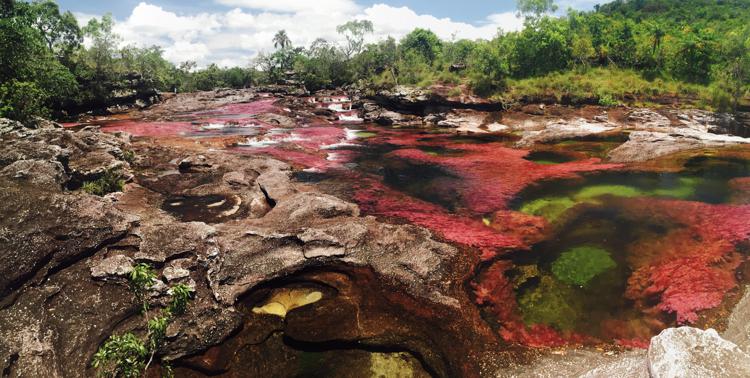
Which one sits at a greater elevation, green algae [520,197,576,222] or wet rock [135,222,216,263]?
wet rock [135,222,216,263]

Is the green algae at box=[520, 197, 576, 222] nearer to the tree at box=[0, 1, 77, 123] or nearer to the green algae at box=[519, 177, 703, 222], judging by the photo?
the green algae at box=[519, 177, 703, 222]

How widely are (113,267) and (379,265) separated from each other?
30.1ft

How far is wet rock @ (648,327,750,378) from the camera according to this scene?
6.30m

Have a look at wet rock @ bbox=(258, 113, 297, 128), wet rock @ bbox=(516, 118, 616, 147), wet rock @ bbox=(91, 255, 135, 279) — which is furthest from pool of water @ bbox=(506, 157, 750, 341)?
wet rock @ bbox=(258, 113, 297, 128)

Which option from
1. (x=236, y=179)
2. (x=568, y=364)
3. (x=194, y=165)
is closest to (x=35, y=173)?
(x=236, y=179)

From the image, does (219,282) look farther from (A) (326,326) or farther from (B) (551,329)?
(B) (551,329)

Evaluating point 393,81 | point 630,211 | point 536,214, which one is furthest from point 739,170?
point 393,81

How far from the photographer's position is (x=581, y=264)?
52.0ft

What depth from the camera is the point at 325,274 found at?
48.4 ft

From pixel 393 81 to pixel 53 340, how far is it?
213 feet

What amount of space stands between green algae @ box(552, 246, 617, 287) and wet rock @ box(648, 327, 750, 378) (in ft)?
26.0

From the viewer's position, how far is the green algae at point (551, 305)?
41.1 ft

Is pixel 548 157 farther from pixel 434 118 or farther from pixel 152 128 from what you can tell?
pixel 152 128

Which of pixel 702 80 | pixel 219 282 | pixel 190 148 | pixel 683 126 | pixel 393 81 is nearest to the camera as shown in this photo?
pixel 219 282
